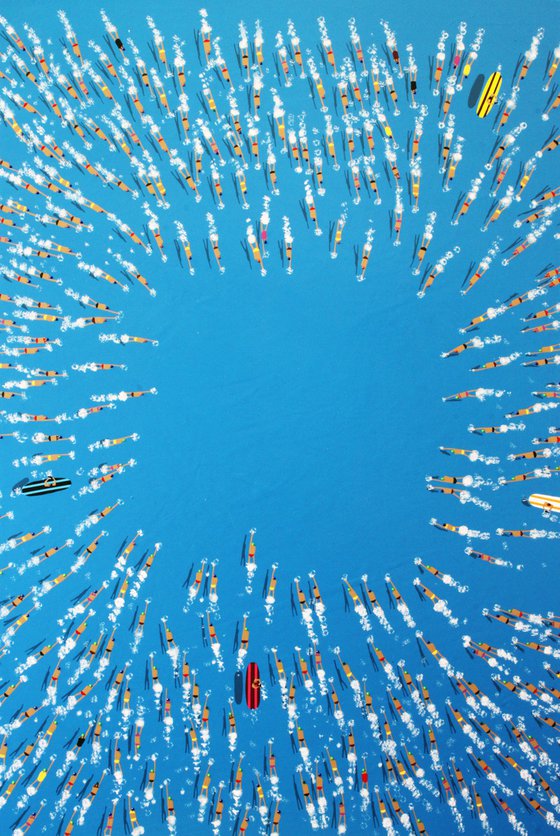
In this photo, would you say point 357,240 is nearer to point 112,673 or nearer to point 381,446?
point 381,446

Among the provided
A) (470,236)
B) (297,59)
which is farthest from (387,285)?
(297,59)

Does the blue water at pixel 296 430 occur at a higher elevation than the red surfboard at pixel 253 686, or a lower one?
higher

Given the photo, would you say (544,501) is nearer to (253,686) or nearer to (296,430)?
(296,430)

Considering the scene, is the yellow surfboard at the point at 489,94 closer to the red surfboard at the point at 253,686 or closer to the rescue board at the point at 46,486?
the rescue board at the point at 46,486

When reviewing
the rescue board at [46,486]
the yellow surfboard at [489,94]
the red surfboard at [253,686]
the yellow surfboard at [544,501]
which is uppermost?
the yellow surfboard at [489,94]

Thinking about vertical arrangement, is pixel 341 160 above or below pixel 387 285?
above

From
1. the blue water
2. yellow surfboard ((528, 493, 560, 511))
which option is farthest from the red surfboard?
yellow surfboard ((528, 493, 560, 511))

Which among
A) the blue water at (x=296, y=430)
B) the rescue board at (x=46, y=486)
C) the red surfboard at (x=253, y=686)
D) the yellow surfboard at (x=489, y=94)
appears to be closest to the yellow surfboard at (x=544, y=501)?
the blue water at (x=296, y=430)

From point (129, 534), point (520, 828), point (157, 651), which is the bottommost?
point (520, 828)

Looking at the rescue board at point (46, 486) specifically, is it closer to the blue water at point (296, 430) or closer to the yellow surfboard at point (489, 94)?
the blue water at point (296, 430)
